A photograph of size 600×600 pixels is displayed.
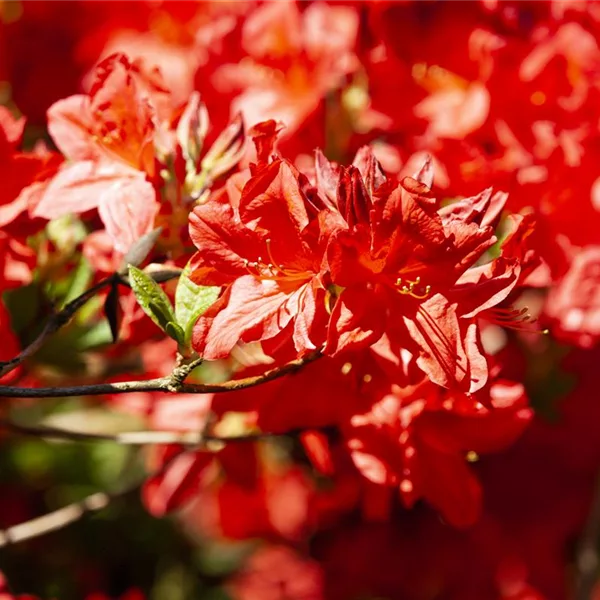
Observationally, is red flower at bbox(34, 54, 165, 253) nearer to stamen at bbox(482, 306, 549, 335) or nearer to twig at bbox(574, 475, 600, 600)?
stamen at bbox(482, 306, 549, 335)

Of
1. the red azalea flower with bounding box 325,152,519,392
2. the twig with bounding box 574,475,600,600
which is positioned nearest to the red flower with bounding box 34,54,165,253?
the red azalea flower with bounding box 325,152,519,392

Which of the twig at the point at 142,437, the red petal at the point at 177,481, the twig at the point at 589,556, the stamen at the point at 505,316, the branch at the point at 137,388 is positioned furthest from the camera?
the twig at the point at 589,556

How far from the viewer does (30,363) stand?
1.21 metres

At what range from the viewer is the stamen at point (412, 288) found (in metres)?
0.89

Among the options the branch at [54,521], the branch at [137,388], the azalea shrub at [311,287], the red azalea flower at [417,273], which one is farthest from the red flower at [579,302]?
the branch at [54,521]

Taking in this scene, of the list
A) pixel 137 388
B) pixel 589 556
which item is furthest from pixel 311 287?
pixel 589 556

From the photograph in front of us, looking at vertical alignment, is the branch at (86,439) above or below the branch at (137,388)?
below

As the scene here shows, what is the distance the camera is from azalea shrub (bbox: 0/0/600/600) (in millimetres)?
870

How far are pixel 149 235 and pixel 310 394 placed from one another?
0.23 m

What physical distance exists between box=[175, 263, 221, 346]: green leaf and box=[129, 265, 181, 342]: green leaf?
13mm

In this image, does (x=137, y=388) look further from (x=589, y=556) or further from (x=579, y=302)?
(x=589, y=556)

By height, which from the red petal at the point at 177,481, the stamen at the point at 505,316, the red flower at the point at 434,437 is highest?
the stamen at the point at 505,316

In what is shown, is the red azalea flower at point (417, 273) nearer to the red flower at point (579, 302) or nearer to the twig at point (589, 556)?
the red flower at point (579, 302)

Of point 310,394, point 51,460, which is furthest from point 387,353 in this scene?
point 51,460
